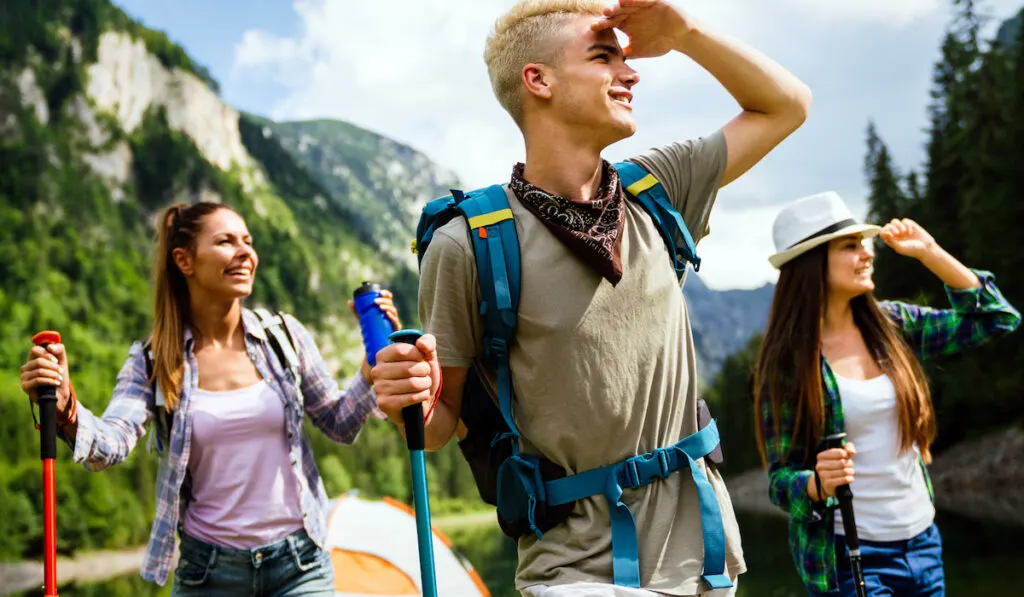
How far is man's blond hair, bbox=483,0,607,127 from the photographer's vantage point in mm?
2959

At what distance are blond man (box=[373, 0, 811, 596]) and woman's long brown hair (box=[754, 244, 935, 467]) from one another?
5.82 feet

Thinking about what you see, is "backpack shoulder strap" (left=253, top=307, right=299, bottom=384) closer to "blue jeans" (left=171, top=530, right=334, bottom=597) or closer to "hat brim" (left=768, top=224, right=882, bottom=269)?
"blue jeans" (left=171, top=530, right=334, bottom=597)

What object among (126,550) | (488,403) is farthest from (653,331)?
(126,550)

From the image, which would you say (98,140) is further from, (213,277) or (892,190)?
(213,277)

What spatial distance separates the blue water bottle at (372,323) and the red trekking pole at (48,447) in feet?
4.47

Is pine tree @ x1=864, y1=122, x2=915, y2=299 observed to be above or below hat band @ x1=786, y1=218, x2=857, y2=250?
above

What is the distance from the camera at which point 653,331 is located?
269cm

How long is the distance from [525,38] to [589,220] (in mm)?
602

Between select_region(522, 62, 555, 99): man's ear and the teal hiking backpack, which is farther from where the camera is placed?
select_region(522, 62, 555, 99): man's ear

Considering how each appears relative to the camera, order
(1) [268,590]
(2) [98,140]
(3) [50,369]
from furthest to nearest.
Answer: (2) [98,140], (1) [268,590], (3) [50,369]

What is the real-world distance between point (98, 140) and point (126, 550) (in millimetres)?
67656

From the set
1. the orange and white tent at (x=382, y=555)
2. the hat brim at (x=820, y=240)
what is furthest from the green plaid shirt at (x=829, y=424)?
the orange and white tent at (x=382, y=555)

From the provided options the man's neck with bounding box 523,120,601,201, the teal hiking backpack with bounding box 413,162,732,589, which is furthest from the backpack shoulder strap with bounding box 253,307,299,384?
the man's neck with bounding box 523,120,601,201

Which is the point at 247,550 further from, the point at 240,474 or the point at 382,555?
the point at 382,555
